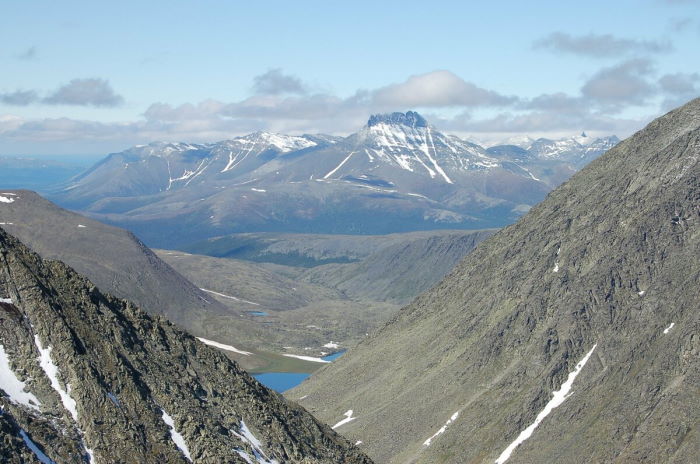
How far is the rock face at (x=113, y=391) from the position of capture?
8875cm

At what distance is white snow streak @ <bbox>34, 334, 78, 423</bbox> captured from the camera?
300 ft

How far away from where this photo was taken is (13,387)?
8950 cm

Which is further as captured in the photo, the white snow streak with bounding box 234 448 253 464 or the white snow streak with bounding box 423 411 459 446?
the white snow streak with bounding box 423 411 459 446

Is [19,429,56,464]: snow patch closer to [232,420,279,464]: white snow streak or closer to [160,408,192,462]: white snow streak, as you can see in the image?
[160,408,192,462]: white snow streak

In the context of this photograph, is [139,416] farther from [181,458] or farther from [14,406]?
[14,406]

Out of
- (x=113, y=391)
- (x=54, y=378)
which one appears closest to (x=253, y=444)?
(x=113, y=391)

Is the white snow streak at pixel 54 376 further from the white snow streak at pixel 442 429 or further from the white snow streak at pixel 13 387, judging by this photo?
the white snow streak at pixel 442 429

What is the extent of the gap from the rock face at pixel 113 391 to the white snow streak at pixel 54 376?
0.32ft

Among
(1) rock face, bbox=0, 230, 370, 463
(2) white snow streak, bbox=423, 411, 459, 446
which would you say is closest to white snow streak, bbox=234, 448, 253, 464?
(1) rock face, bbox=0, 230, 370, 463

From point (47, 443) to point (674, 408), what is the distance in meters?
108

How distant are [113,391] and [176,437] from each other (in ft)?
25.4

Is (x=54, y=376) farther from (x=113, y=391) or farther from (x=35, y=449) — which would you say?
(x=35, y=449)

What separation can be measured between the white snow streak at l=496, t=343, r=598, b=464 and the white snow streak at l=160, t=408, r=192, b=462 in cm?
8601

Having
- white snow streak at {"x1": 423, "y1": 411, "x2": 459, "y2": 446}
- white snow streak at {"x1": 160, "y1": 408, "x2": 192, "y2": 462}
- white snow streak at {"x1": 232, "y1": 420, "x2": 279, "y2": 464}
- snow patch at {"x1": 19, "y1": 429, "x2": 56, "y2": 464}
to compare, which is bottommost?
white snow streak at {"x1": 423, "y1": 411, "x2": 459, "y2": 446}
